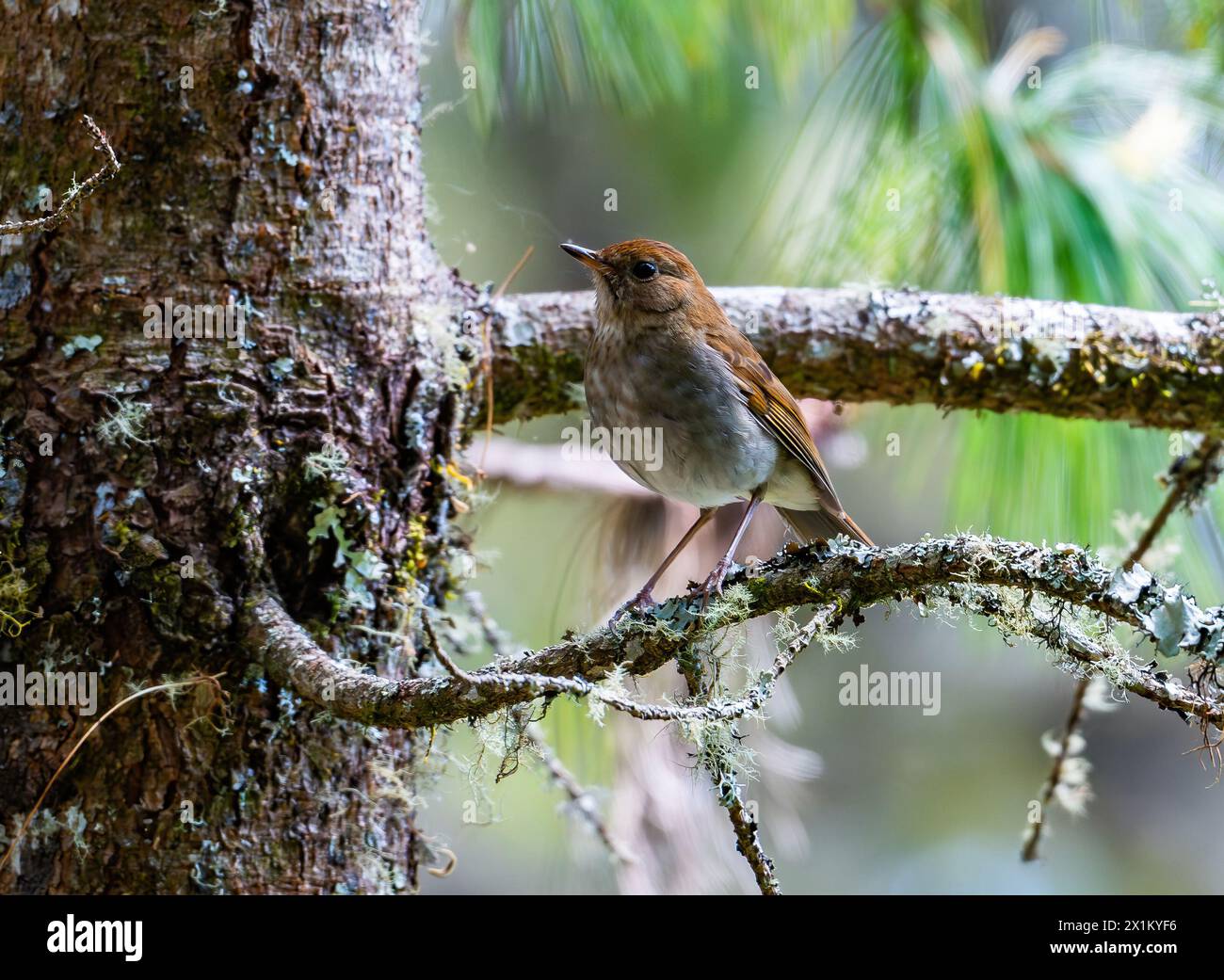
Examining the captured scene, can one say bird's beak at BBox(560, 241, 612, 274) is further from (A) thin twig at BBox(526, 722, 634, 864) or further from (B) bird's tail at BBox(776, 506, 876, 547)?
(A) thin twig at BBox(526, 722, 634, 864)

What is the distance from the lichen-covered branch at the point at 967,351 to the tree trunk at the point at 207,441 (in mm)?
607

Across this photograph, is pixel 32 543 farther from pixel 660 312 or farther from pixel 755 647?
pixel 755 647

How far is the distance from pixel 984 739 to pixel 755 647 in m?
4.52

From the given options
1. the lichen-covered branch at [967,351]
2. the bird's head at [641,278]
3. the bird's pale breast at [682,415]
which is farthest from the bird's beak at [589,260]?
the bird's pale breast at [682,415]

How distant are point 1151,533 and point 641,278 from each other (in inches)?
56.9

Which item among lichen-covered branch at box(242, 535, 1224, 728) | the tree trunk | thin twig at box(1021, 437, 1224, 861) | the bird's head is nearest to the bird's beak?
the bird's head

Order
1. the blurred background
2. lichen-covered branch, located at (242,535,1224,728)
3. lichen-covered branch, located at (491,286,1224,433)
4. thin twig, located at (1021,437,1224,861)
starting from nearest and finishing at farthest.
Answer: lichen-covered branch, located at (242,535,1224,728), thin twig, located at (1021,437,1224,861), lichen-covered branch, located at (491,286,1224,433), the blurred background

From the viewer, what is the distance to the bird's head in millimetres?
3178

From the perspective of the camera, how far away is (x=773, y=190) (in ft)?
13.0

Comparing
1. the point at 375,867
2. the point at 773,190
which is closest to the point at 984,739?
the point at 773,190

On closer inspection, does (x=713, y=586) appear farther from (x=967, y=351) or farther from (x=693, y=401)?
(x=967, y=351)

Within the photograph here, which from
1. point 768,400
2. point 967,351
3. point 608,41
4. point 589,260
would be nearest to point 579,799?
point 768,400

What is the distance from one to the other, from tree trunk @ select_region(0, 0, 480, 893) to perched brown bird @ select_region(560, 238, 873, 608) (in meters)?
0.55

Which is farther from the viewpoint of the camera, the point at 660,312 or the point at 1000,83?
the point at 1000,83
